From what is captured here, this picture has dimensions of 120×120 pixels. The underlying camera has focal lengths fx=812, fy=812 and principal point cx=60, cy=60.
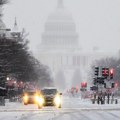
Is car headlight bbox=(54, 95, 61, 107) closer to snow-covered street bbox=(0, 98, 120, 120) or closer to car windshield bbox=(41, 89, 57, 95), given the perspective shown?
car windshield bbox=(41, 89, 57, 95)

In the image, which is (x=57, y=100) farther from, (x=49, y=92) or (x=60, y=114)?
(x=60, y=114)

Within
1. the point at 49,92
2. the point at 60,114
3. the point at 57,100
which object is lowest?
the point at 60,114

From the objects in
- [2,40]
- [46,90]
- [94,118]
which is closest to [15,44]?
[2,40]

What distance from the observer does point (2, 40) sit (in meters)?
81.1

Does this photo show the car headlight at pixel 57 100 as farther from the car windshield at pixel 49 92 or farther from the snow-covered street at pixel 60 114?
the snow-covered street at pixel 60 114

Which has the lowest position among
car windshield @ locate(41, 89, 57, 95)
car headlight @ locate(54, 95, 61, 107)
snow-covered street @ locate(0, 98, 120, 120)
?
snow-covered street @ locate(0, 98, 120, 120)

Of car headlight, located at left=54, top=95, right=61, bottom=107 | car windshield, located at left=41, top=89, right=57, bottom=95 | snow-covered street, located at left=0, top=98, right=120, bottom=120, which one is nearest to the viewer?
snow-covered street, located at left=0, top=98, right=120, bottom=120

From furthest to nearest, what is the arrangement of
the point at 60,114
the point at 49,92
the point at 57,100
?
the point at 49,92 → the point at 57,100 → the point at 60,114

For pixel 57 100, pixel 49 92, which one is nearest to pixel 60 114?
pixel 57 100

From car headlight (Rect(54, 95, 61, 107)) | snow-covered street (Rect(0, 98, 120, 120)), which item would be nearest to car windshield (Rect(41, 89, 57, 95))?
car headlight (Rect(54, 95, 61, 107))

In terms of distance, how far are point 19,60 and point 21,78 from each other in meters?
10.8

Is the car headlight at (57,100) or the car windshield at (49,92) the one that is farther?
the car windshield at (49,92)

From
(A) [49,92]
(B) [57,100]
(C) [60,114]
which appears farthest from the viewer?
(A) [49,92]

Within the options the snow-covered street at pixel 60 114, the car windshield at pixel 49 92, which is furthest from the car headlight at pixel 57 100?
the snow-covered street at pixel 60 114
